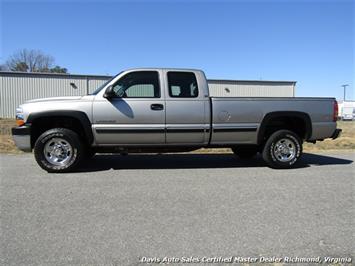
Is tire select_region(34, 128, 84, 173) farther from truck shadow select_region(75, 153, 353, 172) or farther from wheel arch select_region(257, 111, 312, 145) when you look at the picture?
wheel arch select_region(257, 111, 312, 145)

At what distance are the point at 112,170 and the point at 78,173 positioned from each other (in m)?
0.68

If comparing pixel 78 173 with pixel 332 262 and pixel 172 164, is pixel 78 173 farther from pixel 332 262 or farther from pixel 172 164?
pixel 332 262

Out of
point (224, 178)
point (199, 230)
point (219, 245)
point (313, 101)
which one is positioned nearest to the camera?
point (219, 245)

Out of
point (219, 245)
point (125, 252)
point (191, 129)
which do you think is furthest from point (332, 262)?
→ point (191, 129)

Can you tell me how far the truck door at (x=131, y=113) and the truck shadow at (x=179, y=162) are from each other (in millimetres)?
789

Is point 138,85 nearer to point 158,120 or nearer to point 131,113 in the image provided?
point 131,113

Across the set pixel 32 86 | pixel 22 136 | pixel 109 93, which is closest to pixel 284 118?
pixel 109 93

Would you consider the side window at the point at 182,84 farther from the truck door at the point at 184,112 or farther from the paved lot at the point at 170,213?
the paved lot at the point at 170,213

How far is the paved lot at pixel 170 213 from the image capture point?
3.23 meters

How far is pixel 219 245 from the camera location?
3324 mm

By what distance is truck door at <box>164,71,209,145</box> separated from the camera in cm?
677

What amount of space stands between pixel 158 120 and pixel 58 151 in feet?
6.68

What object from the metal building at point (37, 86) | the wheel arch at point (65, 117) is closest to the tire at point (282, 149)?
the wheel arch at point (65, 117)

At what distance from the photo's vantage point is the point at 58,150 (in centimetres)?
659
